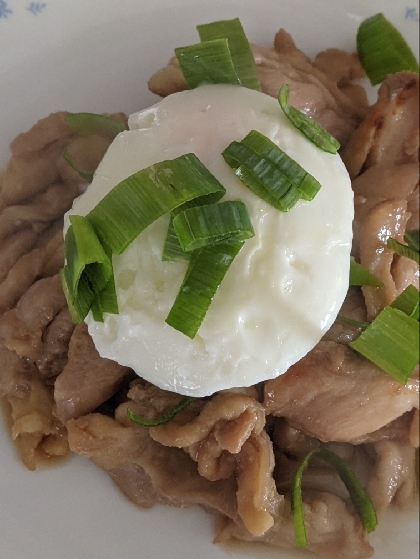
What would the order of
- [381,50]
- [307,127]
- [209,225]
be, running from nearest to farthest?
1. [209,225]
2. [307,127]
3. [381,50]

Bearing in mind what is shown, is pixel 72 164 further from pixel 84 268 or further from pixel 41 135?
pixel 84 268

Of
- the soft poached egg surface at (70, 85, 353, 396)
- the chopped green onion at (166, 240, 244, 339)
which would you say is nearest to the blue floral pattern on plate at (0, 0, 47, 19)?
the soft poached egg surface at (70, 85, 353, 396)

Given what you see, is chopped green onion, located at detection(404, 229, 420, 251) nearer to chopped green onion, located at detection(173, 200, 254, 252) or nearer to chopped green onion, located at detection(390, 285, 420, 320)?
chopped green onion, located at detection(390, 285, 420, 320)

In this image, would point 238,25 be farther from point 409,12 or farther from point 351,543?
point 351,543

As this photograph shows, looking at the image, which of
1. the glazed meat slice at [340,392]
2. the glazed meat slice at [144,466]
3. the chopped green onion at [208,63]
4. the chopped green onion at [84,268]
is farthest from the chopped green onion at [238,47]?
the glazed meat slice at [144,466]

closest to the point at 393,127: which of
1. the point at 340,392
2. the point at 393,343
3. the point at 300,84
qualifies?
the point at 300,84

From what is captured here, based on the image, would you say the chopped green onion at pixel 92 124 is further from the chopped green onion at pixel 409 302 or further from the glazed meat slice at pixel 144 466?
the chopped green onion at pixel 409 302

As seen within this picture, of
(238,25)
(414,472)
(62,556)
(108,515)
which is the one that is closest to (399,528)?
A: (414,472)
